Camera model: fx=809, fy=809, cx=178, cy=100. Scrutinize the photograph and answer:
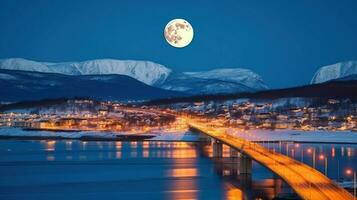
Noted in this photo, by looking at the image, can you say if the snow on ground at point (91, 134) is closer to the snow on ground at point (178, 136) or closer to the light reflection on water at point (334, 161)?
the snow on ground at point (178, 136)

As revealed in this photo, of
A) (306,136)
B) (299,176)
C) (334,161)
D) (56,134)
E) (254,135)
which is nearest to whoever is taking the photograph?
(299,176)

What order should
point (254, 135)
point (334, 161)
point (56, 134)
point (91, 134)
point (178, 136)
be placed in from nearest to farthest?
1. point (334, 161)
2. point (254, 135)
3. point (178, 136)
4. point (91, 134)
5. point (56, 134)

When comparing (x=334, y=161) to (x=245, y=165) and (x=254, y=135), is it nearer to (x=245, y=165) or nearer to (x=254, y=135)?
(x=245, y=165)

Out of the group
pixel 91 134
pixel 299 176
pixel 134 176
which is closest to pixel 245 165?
pixel 134 176

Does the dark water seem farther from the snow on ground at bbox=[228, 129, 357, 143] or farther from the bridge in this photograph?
the snow on ground at bbox=[228, 129, 357, 143]

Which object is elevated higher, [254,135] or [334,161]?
[254,135]

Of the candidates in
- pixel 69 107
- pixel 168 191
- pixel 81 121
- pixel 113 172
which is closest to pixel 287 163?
pixel 168 191
